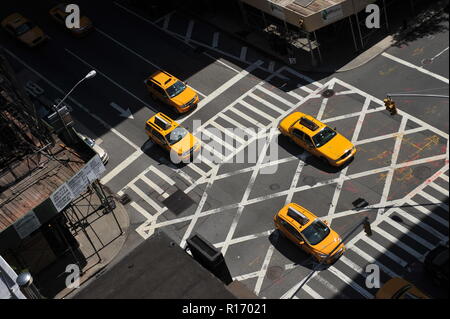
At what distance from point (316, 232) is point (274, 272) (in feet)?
12.4

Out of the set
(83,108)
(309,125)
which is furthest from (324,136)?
(83,108)

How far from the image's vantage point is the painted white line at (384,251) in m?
42.3

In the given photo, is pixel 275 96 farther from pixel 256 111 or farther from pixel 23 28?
pixel 23 28

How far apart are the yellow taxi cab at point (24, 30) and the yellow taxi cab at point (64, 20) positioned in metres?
2.18

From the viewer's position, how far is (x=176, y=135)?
52312 mm

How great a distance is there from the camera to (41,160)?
150ft

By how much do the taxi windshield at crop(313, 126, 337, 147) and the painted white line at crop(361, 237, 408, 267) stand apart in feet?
27.5

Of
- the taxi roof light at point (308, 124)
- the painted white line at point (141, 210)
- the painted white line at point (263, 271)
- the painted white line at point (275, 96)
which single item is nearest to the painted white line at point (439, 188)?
the taxi roof light at point (308, 124)

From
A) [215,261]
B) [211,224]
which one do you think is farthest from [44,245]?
[215,261]

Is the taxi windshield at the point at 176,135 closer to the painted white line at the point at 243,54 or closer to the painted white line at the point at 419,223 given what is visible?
the painted white line at the point at 243,54

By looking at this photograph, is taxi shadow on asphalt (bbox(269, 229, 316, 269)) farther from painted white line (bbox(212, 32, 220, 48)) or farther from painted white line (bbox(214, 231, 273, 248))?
painted white line (bbox(212, 32, 220, 48))
